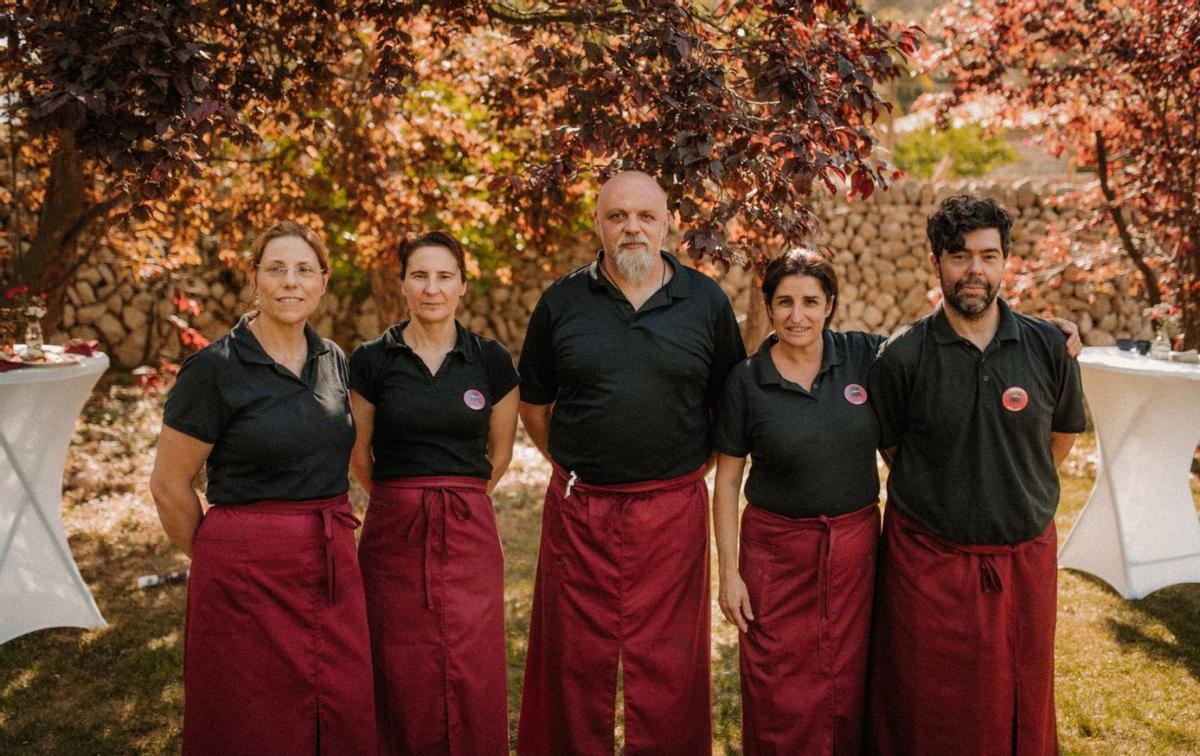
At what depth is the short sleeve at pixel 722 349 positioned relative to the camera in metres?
3.10

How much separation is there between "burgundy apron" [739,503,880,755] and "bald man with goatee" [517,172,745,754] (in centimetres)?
25

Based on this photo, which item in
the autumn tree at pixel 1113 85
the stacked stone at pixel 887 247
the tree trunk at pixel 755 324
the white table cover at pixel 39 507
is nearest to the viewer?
the white table cover at pixel 39 507

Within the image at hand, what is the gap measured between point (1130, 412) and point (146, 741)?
4.68m

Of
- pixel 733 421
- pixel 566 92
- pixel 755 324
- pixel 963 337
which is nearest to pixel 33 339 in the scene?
pixel 566 92

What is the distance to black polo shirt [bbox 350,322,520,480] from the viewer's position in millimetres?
2840

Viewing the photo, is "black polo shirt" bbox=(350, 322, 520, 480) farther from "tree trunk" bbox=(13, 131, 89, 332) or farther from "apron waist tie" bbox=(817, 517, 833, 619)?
"tree trunk" bbox=(13, 131, 89, 332)

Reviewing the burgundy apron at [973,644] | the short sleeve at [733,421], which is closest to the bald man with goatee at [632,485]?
the short sleeve at [733,421]

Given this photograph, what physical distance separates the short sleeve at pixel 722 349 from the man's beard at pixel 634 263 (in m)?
0.29

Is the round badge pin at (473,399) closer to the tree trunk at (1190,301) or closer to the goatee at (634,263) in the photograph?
the goatee at (634,263)

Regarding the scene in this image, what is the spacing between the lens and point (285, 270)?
8.65 feet

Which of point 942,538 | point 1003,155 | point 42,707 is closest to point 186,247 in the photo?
point 42,707

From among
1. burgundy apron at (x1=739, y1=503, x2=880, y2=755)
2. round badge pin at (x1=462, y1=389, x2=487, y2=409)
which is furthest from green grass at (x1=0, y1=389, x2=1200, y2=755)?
round badge pin at (x1=462, y1=389, x2=487, y2=409)

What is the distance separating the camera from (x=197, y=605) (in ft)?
8.39

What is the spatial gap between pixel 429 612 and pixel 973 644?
158 cm
